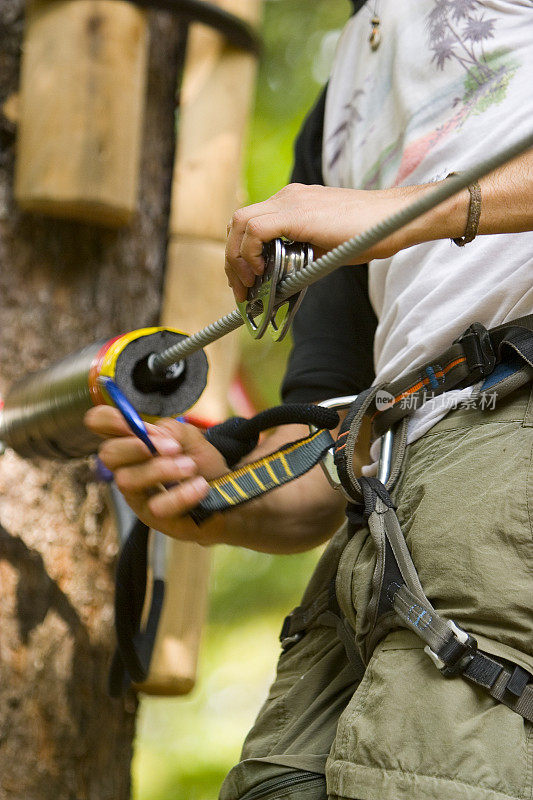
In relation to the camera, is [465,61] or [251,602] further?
[251,602]

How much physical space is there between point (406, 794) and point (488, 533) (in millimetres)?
194

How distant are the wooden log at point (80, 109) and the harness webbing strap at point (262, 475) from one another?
0.65 meters

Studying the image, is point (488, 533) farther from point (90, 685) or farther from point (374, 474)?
point (90, 685)

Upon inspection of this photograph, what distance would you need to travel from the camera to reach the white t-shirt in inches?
→ 31.2

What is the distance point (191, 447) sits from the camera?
905 mm

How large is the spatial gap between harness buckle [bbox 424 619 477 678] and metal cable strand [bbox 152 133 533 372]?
283 millimetres

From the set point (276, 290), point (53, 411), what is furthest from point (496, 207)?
point (53, 411)

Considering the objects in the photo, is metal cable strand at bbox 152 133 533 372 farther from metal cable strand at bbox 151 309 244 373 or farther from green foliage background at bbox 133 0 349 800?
green foliage background at bbox 133 0 349 800

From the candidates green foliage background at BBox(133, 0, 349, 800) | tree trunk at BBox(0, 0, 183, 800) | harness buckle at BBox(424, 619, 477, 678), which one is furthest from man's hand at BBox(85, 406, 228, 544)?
A: green foliage background at BBox(133, 0, 349, 800)

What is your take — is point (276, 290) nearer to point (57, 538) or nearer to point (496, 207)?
point (496, 207)

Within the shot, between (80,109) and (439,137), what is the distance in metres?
0.65

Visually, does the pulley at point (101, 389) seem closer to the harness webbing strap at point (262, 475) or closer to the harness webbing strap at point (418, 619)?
the harness webbing strap at point (262, 475)

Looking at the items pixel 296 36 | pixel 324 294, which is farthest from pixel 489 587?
pixel 296 36

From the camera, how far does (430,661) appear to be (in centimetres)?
67
